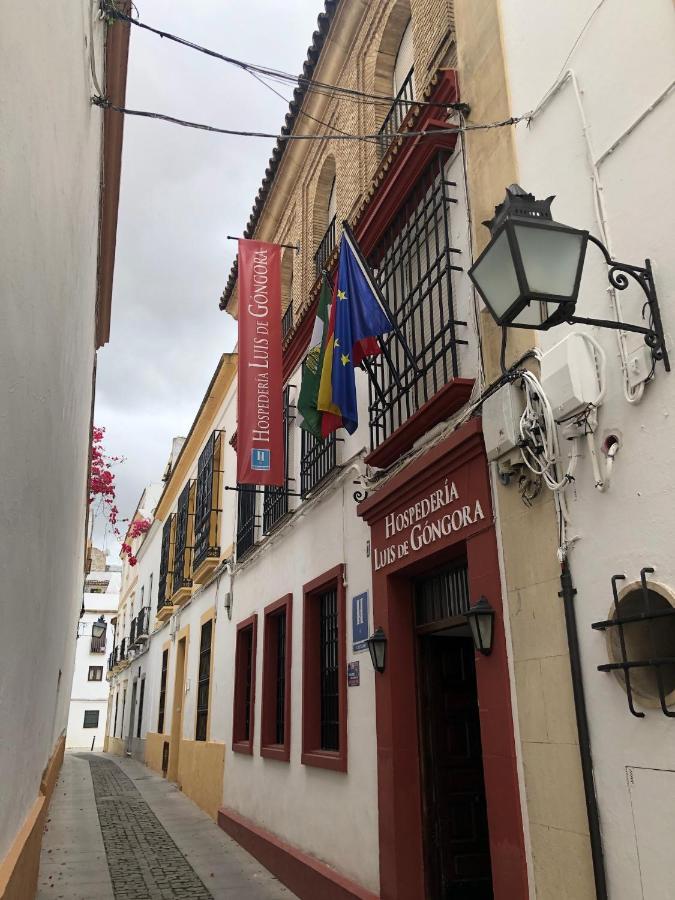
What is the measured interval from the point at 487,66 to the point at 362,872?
5.81 meters

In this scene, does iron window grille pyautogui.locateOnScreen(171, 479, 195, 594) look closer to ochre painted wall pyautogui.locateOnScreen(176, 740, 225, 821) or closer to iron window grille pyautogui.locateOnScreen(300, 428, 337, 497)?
ochre painted wall pyautogui.locateOnScreen(176, 740, 225, 821)

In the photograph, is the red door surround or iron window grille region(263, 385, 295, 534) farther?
iron window grille region(263, 385, 295, 534)

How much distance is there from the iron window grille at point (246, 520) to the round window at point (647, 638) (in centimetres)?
742

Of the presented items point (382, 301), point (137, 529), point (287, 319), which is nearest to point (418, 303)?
point (382, 301)

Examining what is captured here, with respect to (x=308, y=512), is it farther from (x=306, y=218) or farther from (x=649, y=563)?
(x=649, y=563)

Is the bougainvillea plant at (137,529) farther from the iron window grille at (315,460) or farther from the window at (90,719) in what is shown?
the iron window grille at (315,460)

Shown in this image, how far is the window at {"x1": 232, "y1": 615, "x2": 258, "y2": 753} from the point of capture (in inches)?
384

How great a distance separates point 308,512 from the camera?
8172mm

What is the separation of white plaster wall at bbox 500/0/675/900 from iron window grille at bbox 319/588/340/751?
382cm

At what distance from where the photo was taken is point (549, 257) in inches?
127

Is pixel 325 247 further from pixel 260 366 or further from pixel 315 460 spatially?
pixel 315 460

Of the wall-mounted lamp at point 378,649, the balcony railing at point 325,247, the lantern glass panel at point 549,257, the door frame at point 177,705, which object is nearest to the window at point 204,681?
the door frame at point 177,705

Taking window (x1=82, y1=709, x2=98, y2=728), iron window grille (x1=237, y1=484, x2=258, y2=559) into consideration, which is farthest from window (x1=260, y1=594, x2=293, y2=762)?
window (x1=82, y1=709, x2=98, y2=728)

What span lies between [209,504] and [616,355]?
1099 cm
